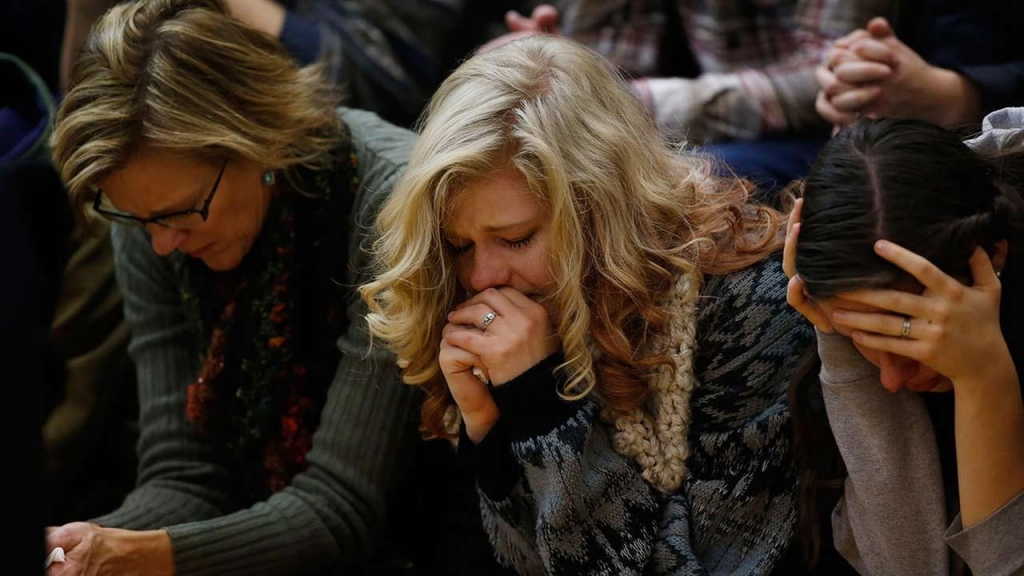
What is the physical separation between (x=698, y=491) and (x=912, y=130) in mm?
535

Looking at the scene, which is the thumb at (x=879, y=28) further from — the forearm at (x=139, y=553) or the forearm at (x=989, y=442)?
the forearm at (x=139, y=553)

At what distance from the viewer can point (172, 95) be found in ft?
5.57

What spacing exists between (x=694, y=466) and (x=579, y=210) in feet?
1.23

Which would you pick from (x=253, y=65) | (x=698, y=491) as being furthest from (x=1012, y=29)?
(x=253, y=65)

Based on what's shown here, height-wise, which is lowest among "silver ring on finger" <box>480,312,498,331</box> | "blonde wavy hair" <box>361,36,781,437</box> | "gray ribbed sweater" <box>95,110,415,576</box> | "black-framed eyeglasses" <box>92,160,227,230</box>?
"gray ribbed sweater" <box>95,110,415,576</box>

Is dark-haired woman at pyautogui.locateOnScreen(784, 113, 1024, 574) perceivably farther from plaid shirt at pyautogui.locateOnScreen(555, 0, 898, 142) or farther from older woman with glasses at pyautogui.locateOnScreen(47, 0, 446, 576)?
plaid shirt at pyautogui.locateOnScreen(555, 0, 898, 142)

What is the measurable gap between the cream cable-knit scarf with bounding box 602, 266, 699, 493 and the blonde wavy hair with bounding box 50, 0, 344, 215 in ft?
2.19

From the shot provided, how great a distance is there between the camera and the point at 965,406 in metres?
1.33

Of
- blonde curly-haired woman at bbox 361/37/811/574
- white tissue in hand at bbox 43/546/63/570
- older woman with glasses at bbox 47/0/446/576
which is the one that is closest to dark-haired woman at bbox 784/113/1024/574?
blonde curly-haired woman at bbox 361/37/811/574

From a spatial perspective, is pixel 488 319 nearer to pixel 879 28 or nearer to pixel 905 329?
pixel 905 329

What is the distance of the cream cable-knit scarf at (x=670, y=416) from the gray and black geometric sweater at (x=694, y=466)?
2 centimetres

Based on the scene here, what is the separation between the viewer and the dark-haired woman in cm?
127

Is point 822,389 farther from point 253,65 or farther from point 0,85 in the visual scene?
point 0,85

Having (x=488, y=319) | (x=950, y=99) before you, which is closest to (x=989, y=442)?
(x=488, y=319)
